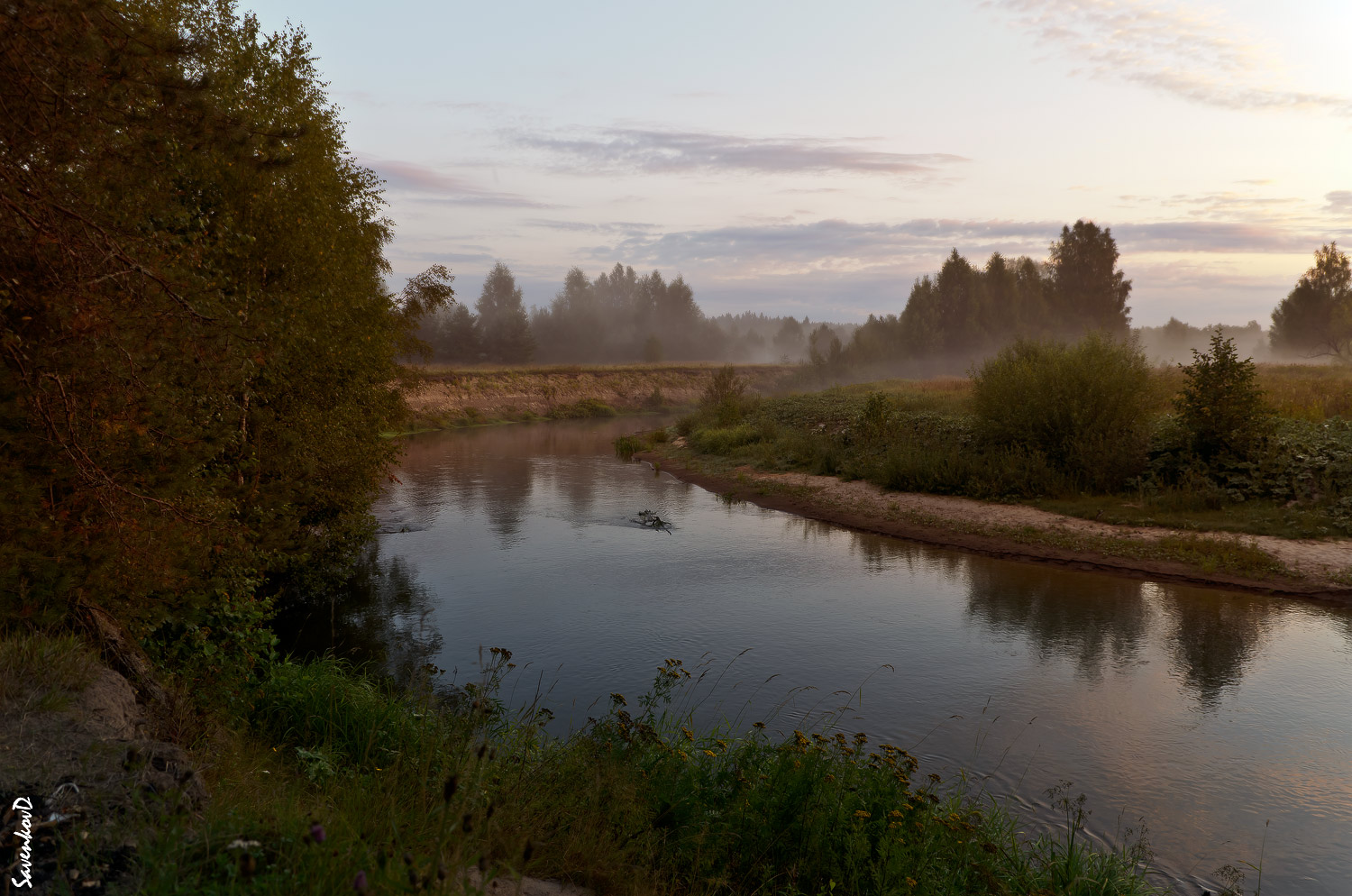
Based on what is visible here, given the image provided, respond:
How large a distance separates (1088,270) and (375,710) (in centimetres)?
7476

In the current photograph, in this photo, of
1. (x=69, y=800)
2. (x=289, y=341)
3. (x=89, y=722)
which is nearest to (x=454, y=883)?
(x=69, y=800)

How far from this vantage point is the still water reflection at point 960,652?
677 cm

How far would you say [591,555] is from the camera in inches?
632

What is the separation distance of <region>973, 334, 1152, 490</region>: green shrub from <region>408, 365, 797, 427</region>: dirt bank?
107 ft

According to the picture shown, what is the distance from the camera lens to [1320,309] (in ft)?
191

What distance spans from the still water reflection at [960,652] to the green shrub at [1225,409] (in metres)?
6.63

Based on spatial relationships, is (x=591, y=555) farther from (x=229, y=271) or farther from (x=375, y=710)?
(x=375, y=710)

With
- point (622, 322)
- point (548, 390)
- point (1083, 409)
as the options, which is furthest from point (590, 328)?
point (1083, 409)

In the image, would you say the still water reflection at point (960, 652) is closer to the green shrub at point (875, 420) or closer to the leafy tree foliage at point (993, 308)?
the green shrub at point (875, 420)

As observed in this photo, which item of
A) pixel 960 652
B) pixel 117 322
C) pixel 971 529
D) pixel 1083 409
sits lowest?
pixel 960 652

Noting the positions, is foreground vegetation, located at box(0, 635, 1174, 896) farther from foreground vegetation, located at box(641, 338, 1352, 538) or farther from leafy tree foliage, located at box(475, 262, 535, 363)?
leafy tree foliage, located at box(475, 262, 535, 363)

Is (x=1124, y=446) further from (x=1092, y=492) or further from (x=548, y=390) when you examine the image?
(x=548, y=390)

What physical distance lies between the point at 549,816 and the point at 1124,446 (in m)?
19.1

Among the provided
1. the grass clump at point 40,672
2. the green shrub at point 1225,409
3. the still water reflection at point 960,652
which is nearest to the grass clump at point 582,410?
the still water reflection at point 960,652
